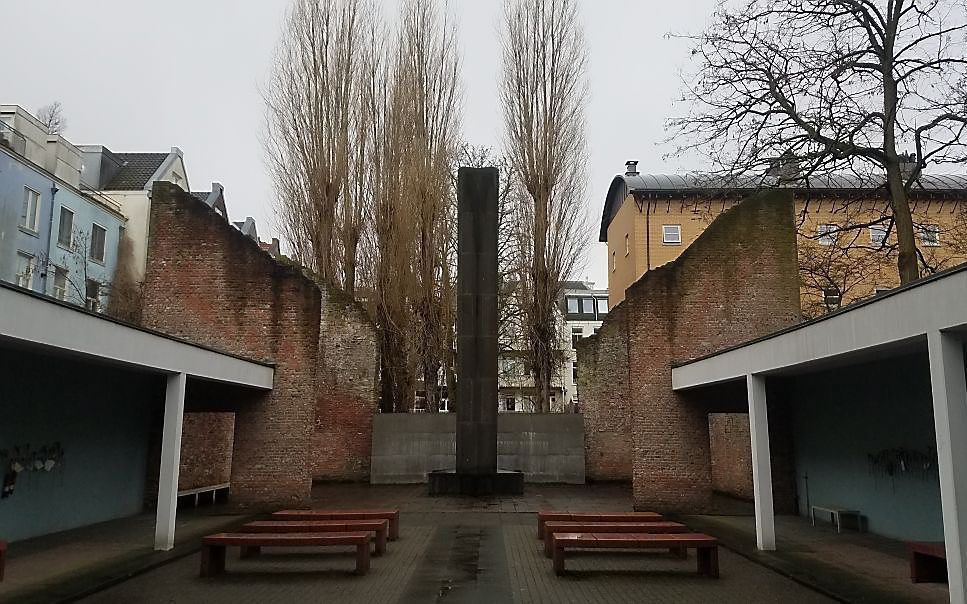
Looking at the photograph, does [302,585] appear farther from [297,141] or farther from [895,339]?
[297,141]

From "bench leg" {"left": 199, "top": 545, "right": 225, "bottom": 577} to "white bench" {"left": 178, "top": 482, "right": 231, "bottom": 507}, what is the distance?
6644 mm

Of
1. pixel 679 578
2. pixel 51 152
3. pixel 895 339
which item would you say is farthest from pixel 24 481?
pixel 51 152

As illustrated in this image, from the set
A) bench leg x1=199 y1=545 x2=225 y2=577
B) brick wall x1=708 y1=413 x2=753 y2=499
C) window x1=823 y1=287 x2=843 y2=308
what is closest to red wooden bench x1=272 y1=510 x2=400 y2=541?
bench leg x1=199 y1=545 x2=225 y2=577

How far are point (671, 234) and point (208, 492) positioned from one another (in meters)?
18.8

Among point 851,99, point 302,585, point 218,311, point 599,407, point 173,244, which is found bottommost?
point 302,585

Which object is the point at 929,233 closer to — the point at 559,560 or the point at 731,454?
the point at 731,454

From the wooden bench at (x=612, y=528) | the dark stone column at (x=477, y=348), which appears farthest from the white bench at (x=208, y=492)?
the wooden bench at (x=612, y=528)

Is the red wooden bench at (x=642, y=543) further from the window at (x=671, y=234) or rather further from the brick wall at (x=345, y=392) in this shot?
the window at (x=671, y=234)

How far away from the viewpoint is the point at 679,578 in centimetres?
786

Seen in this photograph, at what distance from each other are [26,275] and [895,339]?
25179 millimetres

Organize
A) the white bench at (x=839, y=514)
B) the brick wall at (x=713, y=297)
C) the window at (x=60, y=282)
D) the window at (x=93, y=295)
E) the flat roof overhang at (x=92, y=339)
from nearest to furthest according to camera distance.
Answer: the flat roof overhang at (x=92, y=339) < the white bench at (x=839, y=514) < the brick wall at (x=713, y=297) < the window at (x=60, y=282) < the window at (x=93, y=295)

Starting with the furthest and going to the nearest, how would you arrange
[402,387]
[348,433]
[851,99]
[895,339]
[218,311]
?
[402,387] < [348,433] < [218,311] < [851,99] < [895,339]

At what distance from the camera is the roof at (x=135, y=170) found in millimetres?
30562

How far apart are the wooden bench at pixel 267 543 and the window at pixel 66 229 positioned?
21250 mm
